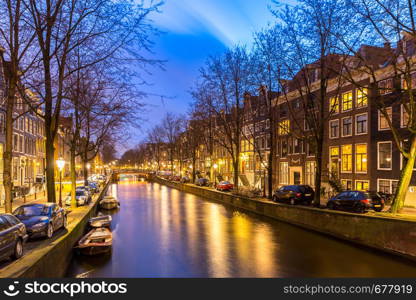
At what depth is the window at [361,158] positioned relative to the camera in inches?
1225

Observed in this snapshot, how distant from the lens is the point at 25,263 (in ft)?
30.8

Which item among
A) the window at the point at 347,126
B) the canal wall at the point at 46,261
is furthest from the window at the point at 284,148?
the canal wall at the point at 46,261

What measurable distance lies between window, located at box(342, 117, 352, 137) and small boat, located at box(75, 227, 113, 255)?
26.4 m

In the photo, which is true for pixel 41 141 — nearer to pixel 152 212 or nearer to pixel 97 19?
pixel 152 212

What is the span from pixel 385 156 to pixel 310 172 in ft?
34.4

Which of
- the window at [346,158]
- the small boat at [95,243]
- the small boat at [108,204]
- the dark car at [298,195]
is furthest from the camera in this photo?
the small boat at [108,204]

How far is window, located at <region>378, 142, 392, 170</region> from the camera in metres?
28.6

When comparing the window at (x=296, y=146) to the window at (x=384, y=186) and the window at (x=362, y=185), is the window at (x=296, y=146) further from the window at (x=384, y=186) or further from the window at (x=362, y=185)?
the window at (x=384, y=186)

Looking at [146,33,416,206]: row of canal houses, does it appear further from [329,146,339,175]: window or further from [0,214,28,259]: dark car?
[0,214,28,259]: dark car

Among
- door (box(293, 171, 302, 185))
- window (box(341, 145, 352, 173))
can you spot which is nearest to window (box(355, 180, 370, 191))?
window (box(341, 145, 352, 173))

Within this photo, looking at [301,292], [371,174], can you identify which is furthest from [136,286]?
[371,174]

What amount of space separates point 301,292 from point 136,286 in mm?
4625

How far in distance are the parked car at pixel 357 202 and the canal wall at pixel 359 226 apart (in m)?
1.63

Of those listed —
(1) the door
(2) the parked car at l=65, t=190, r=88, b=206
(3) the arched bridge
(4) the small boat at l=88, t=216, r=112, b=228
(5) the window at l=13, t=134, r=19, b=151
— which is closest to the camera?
(4) the small boat at l=88, t=216, r=112, b=228
